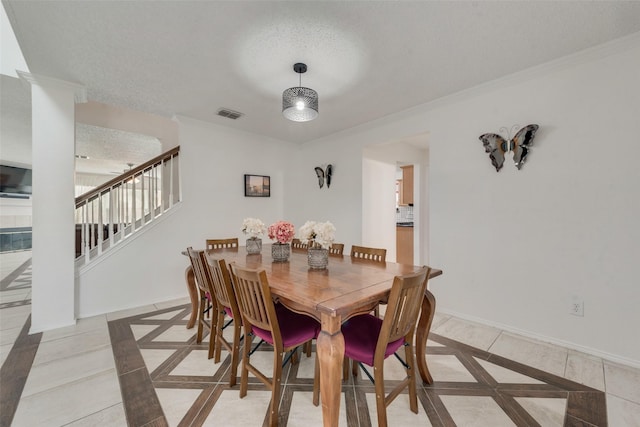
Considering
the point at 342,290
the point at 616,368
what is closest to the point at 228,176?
the point at 342,290

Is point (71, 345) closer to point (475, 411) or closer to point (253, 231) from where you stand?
point (253, 231)

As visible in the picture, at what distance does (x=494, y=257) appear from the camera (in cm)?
264

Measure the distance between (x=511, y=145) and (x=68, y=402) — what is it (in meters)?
4.03

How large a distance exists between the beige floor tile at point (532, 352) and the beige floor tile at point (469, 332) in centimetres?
7

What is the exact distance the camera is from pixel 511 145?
99.3 inches

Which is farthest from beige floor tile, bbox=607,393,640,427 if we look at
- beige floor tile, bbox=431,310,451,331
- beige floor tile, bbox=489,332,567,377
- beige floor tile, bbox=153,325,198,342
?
beige floor tile, bbox=153,325,198,342

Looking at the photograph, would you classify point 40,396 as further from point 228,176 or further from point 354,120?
point 354,120

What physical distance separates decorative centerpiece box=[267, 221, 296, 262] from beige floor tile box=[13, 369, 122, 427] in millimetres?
1368

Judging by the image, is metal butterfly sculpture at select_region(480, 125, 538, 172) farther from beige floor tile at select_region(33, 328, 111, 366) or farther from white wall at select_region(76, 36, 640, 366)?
beige floor tile at select_region(33, 328, 111, 366)

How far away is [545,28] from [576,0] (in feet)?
0.82

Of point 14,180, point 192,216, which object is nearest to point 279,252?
point 192,216

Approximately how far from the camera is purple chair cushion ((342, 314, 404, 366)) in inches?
54.1


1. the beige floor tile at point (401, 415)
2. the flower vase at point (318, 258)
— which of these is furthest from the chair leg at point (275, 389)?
the flower vase at point (318, 258)

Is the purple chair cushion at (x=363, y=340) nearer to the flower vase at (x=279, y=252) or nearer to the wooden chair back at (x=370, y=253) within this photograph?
the wooden chair back at (x=370, y=253)
